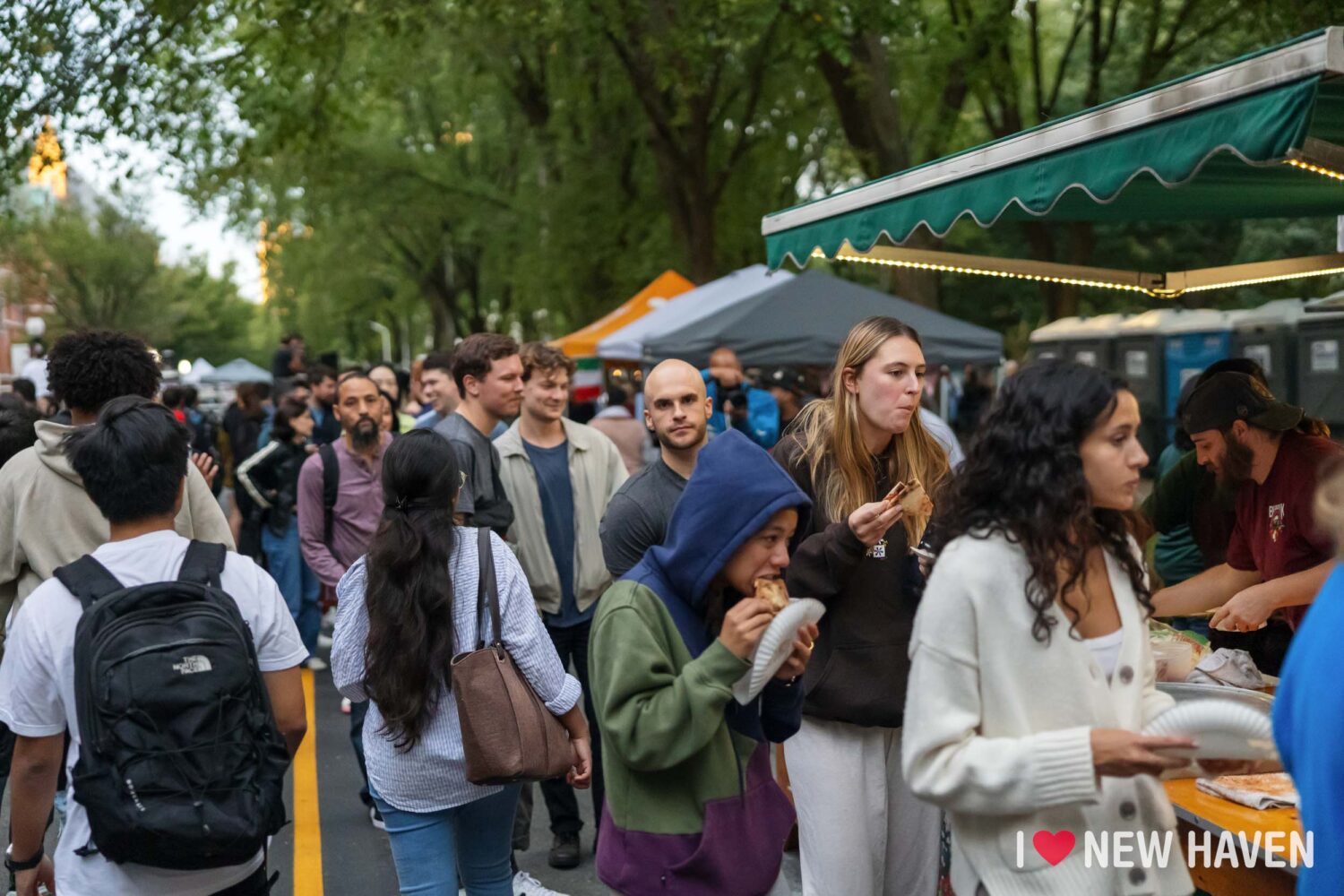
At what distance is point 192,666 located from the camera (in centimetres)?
289

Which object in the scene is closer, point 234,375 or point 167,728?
point 167,728

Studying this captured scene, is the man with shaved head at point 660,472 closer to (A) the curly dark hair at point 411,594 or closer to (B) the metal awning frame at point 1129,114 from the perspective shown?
(A) the curly dark hair at point 411,594

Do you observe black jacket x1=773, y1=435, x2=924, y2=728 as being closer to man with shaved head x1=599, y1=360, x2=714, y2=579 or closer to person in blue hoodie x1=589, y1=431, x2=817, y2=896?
person in blue hoodie x1=589, y1=431, x2=817, y2=896

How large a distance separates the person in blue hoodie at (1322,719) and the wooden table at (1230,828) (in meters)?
1.21

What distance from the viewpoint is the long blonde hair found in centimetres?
396

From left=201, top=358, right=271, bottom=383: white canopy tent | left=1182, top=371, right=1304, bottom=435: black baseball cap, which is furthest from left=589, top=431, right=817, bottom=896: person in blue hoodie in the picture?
left=201, top=358, right=271, bottom=383: white canopy tent

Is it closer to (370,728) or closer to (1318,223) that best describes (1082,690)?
(370,728)

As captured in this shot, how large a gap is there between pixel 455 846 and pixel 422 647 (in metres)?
0.66

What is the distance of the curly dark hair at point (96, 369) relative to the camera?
15.0 ft

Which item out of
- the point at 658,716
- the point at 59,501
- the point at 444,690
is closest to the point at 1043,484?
the point at 658,716

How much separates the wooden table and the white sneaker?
2.53 metres

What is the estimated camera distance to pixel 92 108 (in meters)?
13.1

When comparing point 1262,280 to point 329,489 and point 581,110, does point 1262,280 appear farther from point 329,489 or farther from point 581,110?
point 581,110

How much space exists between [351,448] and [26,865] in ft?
12.9
